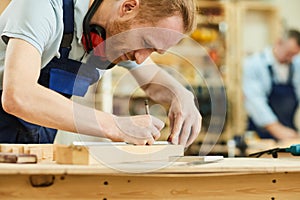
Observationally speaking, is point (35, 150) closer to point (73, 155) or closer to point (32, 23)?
point (73, 155)

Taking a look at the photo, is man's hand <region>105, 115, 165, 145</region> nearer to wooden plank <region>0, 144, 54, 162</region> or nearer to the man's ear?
wooden plank <region>0, 144, 54, 162</region>

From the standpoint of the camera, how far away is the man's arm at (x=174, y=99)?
1.63 meters

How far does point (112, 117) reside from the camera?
4.60 feet

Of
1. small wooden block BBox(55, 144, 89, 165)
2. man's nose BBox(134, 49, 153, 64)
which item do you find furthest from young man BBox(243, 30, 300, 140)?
small wooden block BBox(55, 144, 89, 165)

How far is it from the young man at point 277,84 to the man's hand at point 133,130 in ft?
12.1

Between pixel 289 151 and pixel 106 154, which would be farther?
pixel 289 151

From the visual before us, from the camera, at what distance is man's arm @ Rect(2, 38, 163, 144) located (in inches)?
53.1

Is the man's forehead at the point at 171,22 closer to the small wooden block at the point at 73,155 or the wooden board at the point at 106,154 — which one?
the wooden board at the point at 106,154

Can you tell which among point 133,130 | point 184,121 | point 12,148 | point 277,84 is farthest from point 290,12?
point 12,148

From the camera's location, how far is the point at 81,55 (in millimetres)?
1764

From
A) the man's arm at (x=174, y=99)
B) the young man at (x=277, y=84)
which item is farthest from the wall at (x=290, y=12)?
the man's arm at (x=174, y=99)

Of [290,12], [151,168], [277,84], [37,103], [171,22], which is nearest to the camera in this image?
[151,168]

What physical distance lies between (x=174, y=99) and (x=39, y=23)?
0.50m

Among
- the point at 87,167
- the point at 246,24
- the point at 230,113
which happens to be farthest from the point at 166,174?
the point at 246,24
